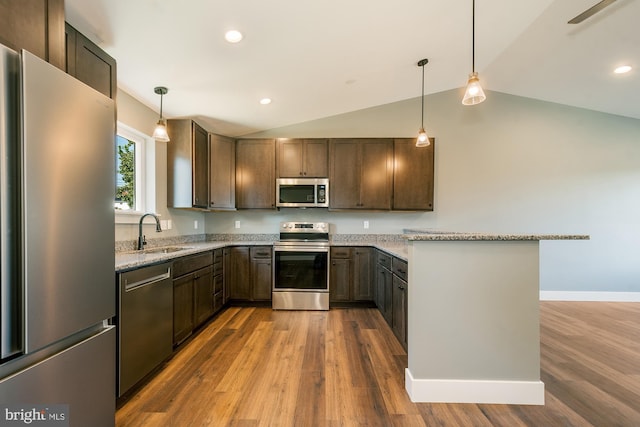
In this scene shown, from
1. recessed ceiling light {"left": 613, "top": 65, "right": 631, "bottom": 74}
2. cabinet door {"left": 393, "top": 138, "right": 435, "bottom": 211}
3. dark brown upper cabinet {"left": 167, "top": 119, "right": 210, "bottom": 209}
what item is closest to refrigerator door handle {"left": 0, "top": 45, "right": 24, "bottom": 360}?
dark brown upper cabinet {"left": 167, "top": 119, "right": 210, "bottom": 209}

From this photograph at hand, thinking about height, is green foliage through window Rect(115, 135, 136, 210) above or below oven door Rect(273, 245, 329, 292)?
above

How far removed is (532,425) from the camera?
152 centimetres

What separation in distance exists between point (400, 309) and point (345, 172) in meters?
2.07

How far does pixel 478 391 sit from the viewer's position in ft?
5.62

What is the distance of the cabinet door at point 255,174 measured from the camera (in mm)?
3781

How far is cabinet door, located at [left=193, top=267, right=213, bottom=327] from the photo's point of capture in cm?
261

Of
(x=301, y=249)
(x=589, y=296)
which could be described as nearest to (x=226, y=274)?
(x=301, y=249)

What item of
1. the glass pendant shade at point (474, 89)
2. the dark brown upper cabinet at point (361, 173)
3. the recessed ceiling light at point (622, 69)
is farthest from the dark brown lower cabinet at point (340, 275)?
the recessed ceiling light at point (622, 69)

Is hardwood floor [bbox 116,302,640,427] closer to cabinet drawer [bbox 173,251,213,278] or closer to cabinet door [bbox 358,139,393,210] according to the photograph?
cabinet drawer [bbox 173,251,213,278]

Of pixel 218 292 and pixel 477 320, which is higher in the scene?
pixel 477 320

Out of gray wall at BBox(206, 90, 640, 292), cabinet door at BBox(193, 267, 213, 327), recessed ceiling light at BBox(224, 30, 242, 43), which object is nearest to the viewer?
recessed ceiling light at BBox(224, 30, 242, 43)

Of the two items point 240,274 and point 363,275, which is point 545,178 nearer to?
point 363,275

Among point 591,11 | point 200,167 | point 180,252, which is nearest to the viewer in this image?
point 591,11

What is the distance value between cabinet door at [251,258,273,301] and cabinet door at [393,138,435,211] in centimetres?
201
